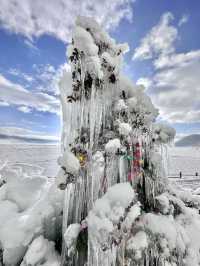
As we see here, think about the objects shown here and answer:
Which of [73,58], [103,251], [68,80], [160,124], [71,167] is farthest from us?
[160,124]

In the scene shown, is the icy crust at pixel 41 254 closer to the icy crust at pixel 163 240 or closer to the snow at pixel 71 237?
the snow at pixel 71 237

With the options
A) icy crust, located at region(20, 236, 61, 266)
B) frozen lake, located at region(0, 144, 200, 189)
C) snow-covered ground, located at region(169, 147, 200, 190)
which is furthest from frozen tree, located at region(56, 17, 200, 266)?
frozen lake, located at region(0, 144, 200, 189)

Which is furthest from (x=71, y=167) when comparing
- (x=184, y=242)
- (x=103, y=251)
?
(x=184, y=242)

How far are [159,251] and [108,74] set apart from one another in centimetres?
192

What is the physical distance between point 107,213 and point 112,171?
0.54 metres

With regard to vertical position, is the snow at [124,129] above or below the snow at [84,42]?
below

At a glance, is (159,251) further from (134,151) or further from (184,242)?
(134,151)

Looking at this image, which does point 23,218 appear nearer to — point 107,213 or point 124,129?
point 107,213

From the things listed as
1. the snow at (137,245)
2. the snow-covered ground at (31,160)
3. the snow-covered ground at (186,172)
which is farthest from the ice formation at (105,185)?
the snow-covered ground at (31,160)

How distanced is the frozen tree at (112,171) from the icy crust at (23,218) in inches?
15.2

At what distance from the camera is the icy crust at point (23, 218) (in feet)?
8.31

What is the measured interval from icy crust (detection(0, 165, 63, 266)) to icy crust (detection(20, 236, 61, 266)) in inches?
6.6

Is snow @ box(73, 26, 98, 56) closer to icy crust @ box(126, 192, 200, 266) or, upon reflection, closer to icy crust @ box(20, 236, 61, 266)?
icy crust @ box(126, 192, 200, 266)

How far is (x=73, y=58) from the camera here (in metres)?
2.38
